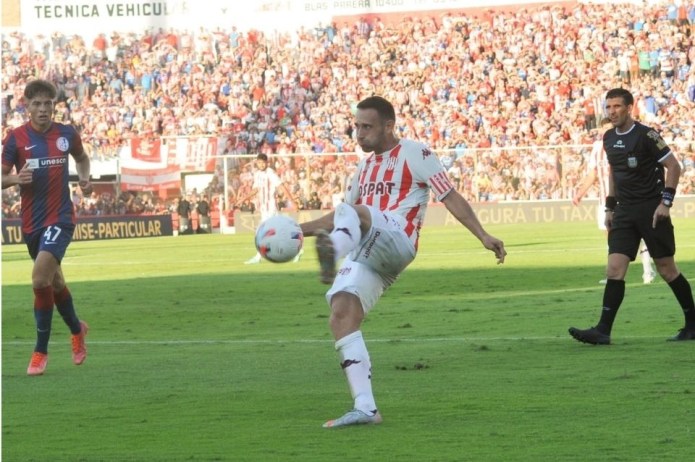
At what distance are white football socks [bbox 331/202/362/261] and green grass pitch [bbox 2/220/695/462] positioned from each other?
Result: 3.35ft

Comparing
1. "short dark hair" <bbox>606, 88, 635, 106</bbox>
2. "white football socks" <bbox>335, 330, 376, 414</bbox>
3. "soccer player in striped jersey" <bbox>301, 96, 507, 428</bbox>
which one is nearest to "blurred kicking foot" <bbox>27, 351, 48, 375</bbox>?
"soccer player in striped jersey" <bbox>301, 96, 507, 428</bbox>

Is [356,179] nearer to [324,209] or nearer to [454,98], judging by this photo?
[324,209]

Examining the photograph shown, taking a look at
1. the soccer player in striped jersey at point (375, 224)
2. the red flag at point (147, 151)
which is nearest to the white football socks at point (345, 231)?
the soccer player in striped jersey at point (375, 224)

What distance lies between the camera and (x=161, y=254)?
109ft

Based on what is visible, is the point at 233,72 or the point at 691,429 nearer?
the point at 691,429

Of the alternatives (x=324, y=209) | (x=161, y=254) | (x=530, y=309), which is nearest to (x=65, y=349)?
(x=530, y=309)

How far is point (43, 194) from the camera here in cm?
1160

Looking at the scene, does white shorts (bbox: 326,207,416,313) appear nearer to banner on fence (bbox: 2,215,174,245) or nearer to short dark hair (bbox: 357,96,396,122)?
short dark hair (bbox: 357,96,396,122)

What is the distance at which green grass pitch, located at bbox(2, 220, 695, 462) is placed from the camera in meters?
7.21

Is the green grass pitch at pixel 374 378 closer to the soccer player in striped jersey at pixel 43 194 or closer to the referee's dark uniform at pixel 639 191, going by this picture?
the soccer player in striped jersey at pixel 43 194

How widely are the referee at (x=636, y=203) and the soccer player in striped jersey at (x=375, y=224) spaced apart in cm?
419

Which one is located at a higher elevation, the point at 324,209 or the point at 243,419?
the point at 243,419

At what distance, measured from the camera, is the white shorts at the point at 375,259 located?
26.2 ft

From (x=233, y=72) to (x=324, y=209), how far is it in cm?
1308
